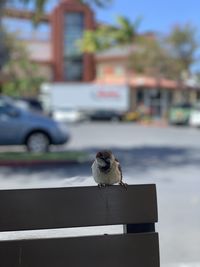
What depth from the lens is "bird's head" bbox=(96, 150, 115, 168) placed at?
2943 millimetres

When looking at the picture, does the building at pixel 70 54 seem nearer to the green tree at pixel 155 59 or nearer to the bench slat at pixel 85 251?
the green tree at pixel 155 59

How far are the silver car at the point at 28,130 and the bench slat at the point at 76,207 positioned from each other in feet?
37.3

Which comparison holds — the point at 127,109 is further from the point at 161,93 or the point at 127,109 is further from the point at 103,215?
the point at 103,215

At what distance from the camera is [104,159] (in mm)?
2945

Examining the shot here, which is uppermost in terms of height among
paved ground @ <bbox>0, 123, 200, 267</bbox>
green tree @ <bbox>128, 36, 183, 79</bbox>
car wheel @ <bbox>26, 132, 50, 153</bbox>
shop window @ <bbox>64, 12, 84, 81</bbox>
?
shop window @ <bbox>64, 12, 84, 81</bbox>

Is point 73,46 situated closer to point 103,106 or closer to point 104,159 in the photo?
point 103,106

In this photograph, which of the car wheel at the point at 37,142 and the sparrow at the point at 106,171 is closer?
the sparrow at the point at 106,171

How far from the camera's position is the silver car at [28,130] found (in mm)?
13953

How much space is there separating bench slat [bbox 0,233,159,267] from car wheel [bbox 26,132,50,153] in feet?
37.8

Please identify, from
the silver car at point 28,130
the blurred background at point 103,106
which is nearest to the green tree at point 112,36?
the blurred background at point 103,106

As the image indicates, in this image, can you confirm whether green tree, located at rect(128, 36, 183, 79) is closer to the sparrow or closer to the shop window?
the shop window

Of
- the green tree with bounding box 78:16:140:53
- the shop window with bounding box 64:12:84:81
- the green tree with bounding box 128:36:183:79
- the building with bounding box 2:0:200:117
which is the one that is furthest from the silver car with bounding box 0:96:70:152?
the shop window with bounding box 64:12:84:81

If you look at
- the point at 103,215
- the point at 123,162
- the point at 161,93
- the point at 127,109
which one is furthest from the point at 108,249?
the point at 161,93

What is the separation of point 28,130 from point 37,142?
0.50 meters
